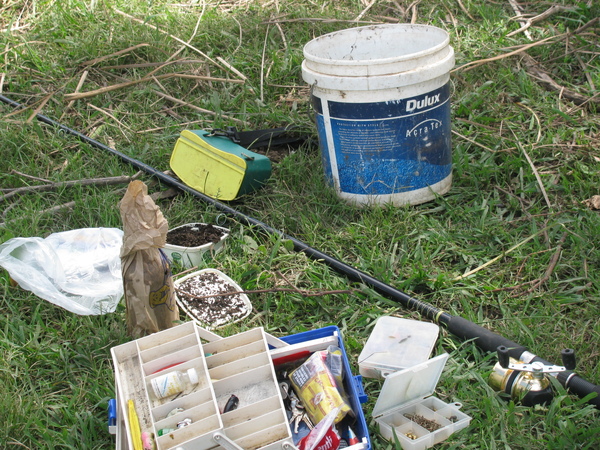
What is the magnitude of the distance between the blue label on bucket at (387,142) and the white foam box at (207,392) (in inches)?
47.4

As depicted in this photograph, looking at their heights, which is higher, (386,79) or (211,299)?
(386,79)

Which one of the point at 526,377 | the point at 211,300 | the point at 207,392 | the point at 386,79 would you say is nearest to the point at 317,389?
the point at 207,392

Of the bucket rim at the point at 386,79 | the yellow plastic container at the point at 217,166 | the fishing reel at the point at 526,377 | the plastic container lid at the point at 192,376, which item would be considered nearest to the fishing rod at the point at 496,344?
the fishing reel at the point at 526,377

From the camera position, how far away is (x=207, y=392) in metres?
1.69

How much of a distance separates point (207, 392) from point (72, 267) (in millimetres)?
1162

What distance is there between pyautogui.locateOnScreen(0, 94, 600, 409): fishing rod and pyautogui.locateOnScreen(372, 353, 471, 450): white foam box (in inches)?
7.3

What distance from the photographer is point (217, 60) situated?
4242mm

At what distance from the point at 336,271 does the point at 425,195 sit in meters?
0.64

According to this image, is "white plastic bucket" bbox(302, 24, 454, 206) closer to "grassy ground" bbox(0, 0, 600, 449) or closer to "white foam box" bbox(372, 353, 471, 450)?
"grassy ground" bbox(0, 0, 600, 449)

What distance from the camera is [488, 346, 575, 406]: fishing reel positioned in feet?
6.13

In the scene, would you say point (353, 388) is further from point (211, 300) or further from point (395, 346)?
point (211, 300)

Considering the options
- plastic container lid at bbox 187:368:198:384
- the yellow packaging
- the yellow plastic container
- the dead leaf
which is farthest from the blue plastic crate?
the dead leaf

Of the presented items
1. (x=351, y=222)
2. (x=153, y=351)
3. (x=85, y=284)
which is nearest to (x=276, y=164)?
(x=351, y=222)

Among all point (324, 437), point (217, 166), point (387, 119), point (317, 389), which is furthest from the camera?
point (217, 166)
